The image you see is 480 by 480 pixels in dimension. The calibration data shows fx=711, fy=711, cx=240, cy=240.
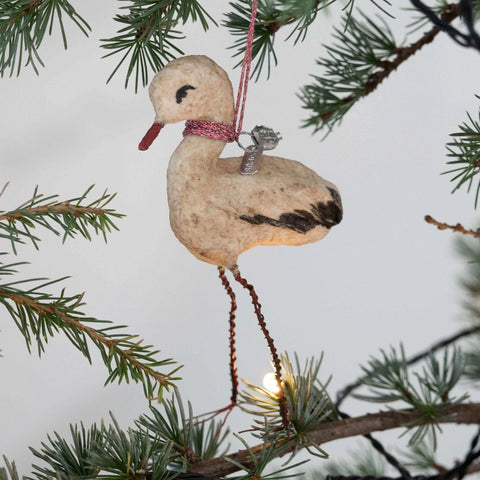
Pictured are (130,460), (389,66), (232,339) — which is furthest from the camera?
(389,66)

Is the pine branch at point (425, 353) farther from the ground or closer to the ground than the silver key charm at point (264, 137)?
closer to the ground

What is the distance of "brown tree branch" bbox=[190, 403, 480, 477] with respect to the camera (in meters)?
0.51

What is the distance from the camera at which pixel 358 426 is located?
521 millimetres

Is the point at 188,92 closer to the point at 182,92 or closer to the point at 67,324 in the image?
the point at 182,92

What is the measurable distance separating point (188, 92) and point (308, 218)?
13 cm

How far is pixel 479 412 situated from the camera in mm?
514

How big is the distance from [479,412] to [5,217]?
37 centimetres

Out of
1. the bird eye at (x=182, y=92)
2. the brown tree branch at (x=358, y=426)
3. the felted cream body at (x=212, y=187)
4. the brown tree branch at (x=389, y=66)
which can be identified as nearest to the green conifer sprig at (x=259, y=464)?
the brown tree branch at (x=358, y=426)

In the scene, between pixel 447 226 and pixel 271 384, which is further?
pixel 271 384

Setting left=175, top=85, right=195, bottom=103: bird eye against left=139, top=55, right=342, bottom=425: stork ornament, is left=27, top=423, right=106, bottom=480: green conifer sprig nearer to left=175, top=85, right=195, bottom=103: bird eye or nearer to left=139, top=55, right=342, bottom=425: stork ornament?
left=139, top=55, right=342, bottom=425: stork ornament

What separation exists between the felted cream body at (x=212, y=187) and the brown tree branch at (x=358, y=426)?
0.14 metres

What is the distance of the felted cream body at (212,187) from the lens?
53cm

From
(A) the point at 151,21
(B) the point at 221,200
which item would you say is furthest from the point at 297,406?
(A) the point at 151,21

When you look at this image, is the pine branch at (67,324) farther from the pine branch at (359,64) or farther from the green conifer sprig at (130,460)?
the pine branch at (359,64)
